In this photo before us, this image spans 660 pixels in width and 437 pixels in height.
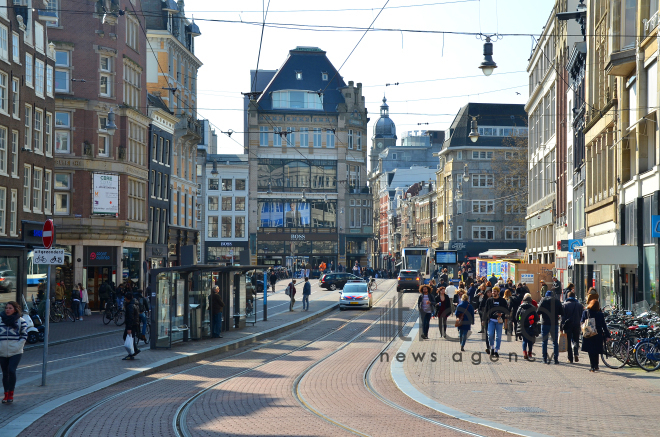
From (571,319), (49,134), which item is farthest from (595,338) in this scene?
(49,134)

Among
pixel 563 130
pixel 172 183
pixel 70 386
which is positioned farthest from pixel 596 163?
pixel 172 183

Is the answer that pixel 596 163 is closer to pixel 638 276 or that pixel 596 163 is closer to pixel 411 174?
pixel 638 276

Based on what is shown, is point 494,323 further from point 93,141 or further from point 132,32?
point 132,32

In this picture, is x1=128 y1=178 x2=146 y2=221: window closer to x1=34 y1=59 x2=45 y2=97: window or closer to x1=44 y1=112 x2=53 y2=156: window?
x1=44 y1=112 x2=53 y2=156: window

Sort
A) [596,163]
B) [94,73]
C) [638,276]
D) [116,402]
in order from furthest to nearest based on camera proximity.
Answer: [94,73] < [596,163] < [638,276] < [116,402]

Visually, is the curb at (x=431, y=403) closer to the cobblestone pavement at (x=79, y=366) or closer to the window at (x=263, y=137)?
the cobblestone pavement at (x=79, y=366)

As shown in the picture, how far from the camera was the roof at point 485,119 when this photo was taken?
97.2m

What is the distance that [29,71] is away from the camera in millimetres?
34625

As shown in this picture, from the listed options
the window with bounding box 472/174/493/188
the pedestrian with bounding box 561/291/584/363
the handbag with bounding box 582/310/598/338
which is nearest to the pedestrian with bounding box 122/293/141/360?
the pedestrian with bounding box 561/291/584/363

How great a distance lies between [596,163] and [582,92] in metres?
8.24

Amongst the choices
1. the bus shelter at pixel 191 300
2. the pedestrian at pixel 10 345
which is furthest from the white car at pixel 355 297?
the pedestrian at pixel 10 345

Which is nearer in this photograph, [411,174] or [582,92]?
[582,92]

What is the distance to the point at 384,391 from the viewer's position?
14.8 metres

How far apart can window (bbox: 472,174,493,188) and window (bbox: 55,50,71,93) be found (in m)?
59.6
